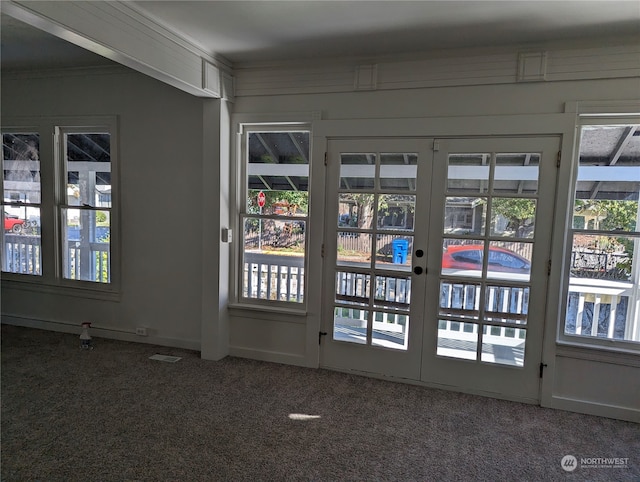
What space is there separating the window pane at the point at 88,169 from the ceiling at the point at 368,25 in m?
1.02

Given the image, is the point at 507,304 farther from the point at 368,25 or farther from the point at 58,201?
the point at 58,201

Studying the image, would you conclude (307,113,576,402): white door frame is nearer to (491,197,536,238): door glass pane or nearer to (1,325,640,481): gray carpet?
(491,197,536,238): door glass pane

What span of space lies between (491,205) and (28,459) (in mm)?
3327

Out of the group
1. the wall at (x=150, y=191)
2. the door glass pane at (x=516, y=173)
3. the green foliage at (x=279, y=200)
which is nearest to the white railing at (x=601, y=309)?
the door glass pane at (x=516, y=173)

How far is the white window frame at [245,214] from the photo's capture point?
11.8 ft

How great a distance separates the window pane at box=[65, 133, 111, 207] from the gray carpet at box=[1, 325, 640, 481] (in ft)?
5.29

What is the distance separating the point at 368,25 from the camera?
2.72 metres

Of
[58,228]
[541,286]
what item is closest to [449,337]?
[541,286]

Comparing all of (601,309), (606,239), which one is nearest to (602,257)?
(606,239)

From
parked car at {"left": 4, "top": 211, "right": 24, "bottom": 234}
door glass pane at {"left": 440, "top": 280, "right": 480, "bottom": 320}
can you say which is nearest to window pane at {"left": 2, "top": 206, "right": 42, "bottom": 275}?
parked car at {"left": 4, "top": 211, "right": 24, "bottom": 234}

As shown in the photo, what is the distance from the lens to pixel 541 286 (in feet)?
10.0

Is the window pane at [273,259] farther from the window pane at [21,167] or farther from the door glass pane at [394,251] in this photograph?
the window pane at [21,167]

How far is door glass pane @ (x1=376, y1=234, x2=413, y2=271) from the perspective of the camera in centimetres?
335

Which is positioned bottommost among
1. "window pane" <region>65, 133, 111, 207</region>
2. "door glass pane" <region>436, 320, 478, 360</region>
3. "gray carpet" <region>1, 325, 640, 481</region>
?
"gray carpet" <region>1, 325, 640, 481</region>
